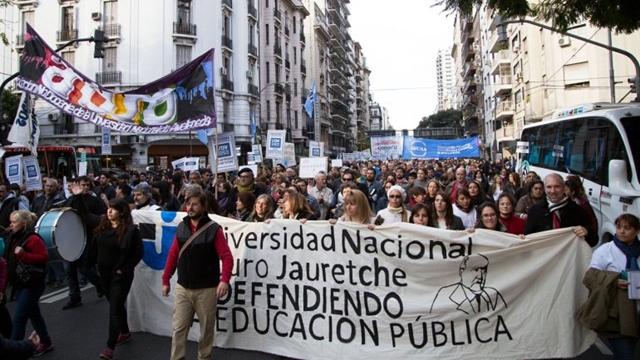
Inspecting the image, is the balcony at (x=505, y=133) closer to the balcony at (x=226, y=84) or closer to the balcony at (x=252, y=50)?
the balcony at (x=252, y=50)

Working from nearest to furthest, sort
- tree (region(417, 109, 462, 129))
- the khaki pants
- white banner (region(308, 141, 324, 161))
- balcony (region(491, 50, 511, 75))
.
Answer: the khaki pants, white banner (region(308, 141, 324, 161)), balcony (region(491, 50, 511, 75)), tree (region(417, 109, 462, 129))

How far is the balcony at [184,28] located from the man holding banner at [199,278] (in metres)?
33.7

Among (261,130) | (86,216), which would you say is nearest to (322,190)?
(86,216)

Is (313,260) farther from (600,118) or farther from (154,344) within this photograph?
(600,118)

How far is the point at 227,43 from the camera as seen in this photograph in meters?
37.7

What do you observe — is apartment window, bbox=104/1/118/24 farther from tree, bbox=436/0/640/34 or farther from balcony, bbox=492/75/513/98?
tree, bbox=436/0/640/34

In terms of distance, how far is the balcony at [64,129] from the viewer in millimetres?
34844

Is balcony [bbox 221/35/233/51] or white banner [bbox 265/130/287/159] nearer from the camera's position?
white banner [bbox 265/130/287/159]

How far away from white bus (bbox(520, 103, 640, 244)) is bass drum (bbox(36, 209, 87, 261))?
7267 mm

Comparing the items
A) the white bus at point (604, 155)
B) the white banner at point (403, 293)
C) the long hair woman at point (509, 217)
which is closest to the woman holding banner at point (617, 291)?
the white banner at point (403, 293)

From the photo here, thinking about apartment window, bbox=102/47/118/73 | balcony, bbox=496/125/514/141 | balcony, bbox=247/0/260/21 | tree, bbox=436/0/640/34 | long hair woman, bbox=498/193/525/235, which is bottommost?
long hair woman, bbox=498/193/525/235

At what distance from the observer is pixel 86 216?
276 inches

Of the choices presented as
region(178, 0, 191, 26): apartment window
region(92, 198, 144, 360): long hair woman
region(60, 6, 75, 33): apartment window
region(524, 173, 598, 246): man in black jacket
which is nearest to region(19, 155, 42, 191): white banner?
region(92, 198, 144, 360): long hair woman

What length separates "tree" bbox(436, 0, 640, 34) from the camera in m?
6.35
